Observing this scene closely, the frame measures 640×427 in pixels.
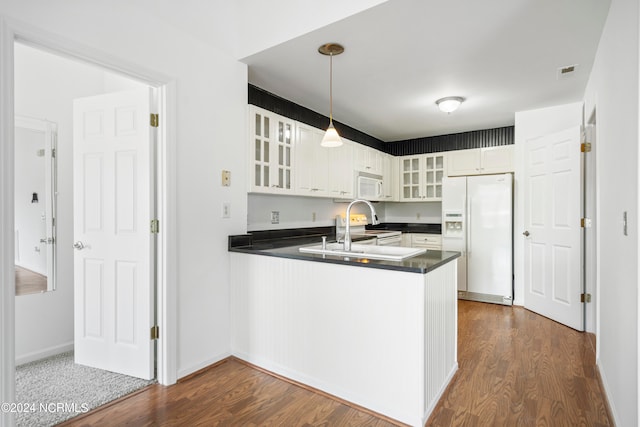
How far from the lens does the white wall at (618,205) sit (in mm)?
1407

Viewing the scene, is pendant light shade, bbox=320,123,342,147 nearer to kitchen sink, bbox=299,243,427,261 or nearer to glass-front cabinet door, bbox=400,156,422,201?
kitchen sink, bbox=299,243,427,261

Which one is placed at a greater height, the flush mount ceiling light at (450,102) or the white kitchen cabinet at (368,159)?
the flush mount ceiling light at (450,102)

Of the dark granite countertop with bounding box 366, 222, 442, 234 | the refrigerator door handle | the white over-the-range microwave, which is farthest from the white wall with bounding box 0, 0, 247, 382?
the dark granite countertop with bounding box 366, 222, 442, 234

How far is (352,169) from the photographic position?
4.34 meters

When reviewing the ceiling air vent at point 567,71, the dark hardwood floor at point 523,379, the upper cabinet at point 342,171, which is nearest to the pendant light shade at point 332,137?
the upper cabinet at point 342,171

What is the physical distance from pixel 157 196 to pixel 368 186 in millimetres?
2965

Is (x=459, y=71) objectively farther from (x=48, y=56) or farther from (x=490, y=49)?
(x=48, y=56)

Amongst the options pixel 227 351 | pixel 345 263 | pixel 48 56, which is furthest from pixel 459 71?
pixel 48 56

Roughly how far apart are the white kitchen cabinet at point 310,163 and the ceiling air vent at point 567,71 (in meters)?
2.21

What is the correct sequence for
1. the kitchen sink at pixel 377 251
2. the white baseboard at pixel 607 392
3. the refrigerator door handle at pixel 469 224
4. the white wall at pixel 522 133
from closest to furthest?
1. the white baseboard at pixel 607 392
2. the kitchen sink at pixel 377 251
3. the white wall at pixel 522 133
4. the refrigerator door handle at pixel 469 224

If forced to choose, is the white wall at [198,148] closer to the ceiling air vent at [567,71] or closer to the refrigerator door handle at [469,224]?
the ceiling air vent at [567,71]

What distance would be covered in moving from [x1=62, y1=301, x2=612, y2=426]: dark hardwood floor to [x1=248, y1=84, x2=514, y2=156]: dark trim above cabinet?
2.32 m

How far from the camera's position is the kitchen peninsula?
1.84 m

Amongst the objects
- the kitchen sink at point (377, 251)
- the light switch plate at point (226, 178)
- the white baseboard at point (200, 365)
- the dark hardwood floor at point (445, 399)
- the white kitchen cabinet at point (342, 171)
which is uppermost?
the white kitchen cabinet at point (342, 171)
